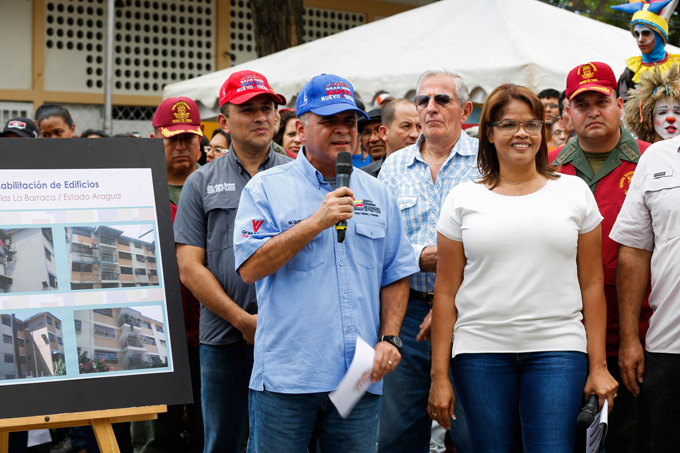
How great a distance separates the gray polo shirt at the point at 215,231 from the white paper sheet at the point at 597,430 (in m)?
1.75

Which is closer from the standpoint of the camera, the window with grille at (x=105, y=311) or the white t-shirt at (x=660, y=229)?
the window with grille at (x=105, y=311)

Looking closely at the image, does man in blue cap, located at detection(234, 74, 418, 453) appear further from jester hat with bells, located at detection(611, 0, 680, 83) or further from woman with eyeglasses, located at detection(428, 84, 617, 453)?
jester hat with bells, located at detection(611, 0, 680, 83)

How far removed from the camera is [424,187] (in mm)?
3732

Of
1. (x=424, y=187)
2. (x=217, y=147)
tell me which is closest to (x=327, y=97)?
(x=424, y=187)

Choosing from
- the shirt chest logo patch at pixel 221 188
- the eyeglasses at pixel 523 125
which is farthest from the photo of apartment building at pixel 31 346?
the eyeglasses at pixel 523 125

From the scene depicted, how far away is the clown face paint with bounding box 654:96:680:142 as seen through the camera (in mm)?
3871

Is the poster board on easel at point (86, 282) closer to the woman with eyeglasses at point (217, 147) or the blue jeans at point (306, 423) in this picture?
the blue jeans at point (306, 423)

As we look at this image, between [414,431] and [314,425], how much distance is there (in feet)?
3.38

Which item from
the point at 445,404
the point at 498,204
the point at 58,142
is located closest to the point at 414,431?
the point at 445,404

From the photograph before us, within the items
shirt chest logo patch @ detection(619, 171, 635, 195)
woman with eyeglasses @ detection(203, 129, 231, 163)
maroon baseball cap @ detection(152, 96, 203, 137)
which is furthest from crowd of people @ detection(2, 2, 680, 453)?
woman with eyeglasses @ detection(203, 129, 231, 163)

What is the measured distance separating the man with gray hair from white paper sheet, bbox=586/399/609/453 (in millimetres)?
778

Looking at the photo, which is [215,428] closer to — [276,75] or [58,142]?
[58,142]

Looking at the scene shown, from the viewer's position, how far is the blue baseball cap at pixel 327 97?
2871 millimetres

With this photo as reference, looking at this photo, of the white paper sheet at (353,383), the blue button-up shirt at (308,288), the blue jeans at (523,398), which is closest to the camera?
the white paper sheet at (353,383)
